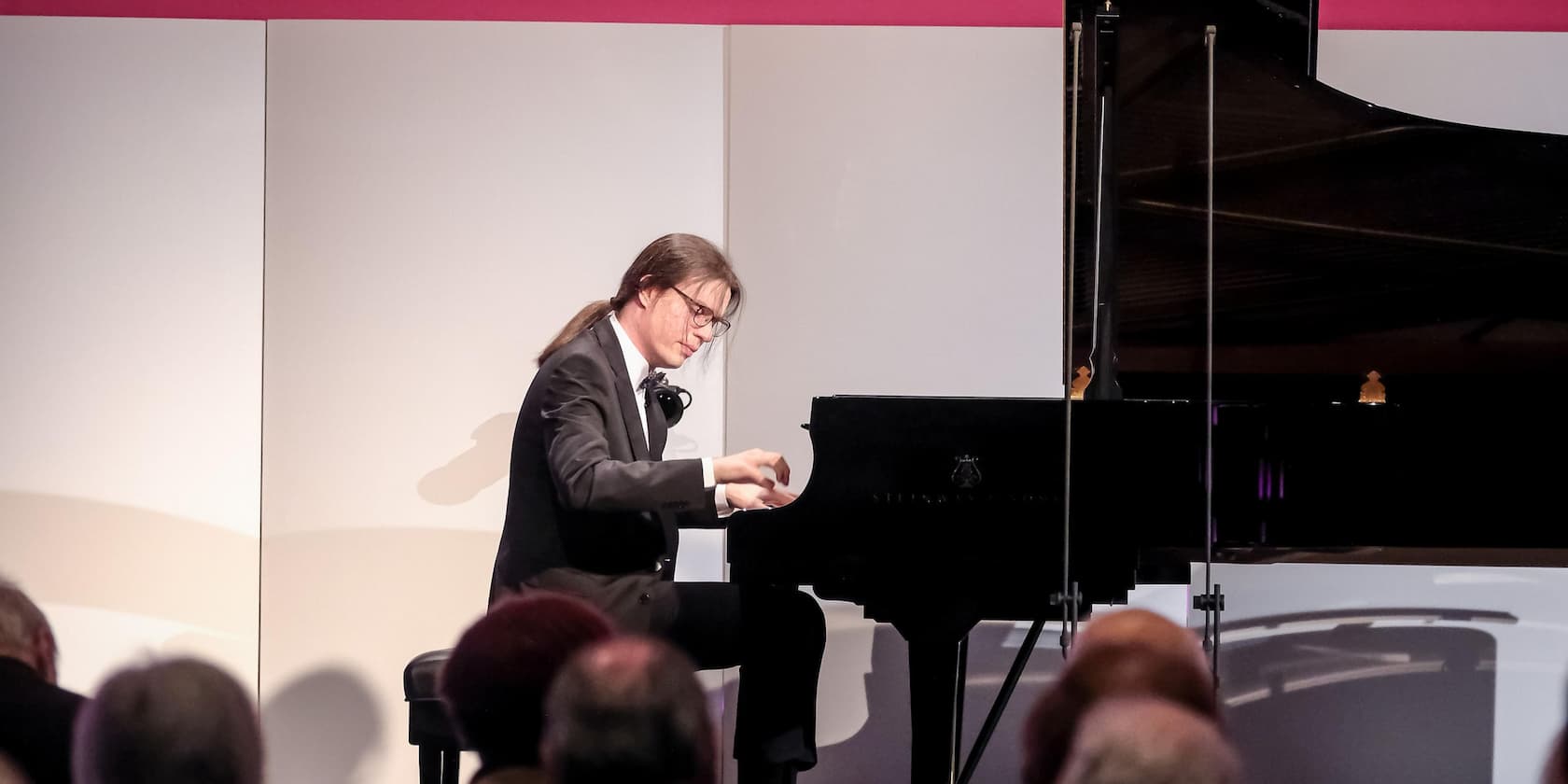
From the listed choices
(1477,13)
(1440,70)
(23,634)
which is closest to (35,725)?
(23,634)

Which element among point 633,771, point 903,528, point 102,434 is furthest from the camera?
point 102,434

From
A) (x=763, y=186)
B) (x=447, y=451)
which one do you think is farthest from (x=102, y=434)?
(x=763, y=186)

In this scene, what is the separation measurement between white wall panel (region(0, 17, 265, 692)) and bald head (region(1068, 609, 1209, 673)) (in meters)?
2.93

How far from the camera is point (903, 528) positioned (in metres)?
2.66

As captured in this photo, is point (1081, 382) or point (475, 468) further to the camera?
point (475, 468)

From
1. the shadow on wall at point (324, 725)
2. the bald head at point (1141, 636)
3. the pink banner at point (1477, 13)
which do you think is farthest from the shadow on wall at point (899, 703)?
the bald head at point (1141, 636)

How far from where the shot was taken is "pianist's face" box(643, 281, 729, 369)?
9.99 feet

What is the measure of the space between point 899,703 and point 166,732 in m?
2.91

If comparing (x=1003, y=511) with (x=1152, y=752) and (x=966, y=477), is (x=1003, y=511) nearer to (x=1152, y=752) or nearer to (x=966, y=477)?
(x=966, y=477)

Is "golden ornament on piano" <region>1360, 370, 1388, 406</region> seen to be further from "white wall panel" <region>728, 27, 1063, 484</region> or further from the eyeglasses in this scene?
Answer: the eyeglasses

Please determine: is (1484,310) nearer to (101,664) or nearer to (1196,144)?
(1196,144)

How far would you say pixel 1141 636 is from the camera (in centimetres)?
157

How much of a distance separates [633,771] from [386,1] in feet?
10.8

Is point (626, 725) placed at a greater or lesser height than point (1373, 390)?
lesser
